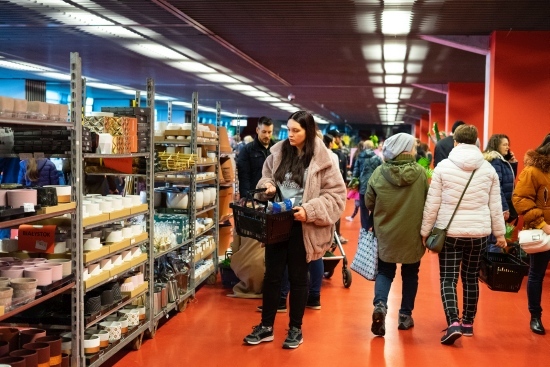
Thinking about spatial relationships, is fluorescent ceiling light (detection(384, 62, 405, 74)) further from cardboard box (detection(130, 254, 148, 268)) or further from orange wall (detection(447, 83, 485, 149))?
cardboard box (detection(130, 254, 148, 268))

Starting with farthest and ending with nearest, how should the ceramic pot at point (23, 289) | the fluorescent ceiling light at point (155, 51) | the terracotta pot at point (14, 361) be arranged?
1. the fluorescent ceiling light at point (155, 51)
2. the terracotta pot at point (14, 361)
3. the ceramic pot at point (23, 289)

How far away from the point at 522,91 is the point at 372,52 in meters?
3.74

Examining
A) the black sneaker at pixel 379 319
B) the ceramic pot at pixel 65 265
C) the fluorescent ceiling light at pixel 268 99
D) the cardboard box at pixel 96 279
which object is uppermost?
the fluorescent ceiling light at pixel 268 99

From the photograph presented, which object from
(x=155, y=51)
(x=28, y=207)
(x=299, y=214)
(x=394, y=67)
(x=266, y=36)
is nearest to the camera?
(x=28, y=207)

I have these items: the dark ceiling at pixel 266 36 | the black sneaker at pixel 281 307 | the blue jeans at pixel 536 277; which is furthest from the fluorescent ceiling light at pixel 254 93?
the blue jeans at pixel 536 277

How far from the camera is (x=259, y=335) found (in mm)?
5500

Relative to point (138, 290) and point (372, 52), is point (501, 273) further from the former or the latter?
point (372, 52)

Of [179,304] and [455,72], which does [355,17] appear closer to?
[179,304]

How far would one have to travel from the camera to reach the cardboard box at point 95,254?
174 inches

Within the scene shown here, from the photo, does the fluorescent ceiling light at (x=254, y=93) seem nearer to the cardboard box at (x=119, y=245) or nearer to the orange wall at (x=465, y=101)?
the orange wall at (x=465, y=101)

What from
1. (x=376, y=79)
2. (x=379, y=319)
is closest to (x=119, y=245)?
(x=379, y=319)

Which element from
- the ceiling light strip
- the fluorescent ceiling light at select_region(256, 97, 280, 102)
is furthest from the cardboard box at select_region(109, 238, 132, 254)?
the fluorescent ceiling light at select_region(256, 97, 280, 102)

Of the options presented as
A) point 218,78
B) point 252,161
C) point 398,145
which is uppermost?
point 218,78

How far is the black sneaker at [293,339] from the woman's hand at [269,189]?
1046mm
